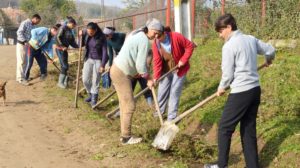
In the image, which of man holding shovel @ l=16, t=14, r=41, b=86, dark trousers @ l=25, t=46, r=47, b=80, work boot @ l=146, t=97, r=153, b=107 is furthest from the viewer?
dark trousers @ l=25, t=46, r=47, b=80

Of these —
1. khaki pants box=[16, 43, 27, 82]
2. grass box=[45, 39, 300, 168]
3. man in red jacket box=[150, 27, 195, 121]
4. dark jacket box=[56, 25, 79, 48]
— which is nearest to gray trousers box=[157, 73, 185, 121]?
man in red jacket box=[150, 27, 195, 121]

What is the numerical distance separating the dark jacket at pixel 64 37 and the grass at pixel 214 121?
1.40 m

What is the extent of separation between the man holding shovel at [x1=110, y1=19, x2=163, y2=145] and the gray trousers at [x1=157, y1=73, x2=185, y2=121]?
827mm

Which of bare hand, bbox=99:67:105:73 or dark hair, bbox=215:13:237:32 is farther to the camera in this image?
bare hand, bbox=99:67:105:73

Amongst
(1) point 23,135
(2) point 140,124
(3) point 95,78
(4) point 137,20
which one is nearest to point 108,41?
(3) point 95,78

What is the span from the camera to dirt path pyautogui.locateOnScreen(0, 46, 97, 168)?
5.90m

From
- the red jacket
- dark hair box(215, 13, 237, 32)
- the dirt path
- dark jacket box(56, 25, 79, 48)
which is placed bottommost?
the dirt path

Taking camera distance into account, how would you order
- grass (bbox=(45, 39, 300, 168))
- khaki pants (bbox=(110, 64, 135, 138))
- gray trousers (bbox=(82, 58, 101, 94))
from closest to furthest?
grass (bbox=(45, 39, 300, 168))
khaki pants (bbox=(110, 64, 135, 138))
gray trousers (bbox=(82, 58, 101, 94))

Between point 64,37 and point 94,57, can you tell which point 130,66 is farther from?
point 64,37

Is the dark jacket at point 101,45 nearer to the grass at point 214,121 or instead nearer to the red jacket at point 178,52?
the grass at point 214,121

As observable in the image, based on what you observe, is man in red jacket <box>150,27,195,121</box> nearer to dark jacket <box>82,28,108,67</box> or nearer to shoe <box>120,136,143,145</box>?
shoe <box>120,136,143,145</box>

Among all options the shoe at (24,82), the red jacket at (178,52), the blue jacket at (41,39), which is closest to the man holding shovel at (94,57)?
the red jacket at (178,52)

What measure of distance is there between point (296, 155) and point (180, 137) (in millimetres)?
1610

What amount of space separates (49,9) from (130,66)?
134 feet
